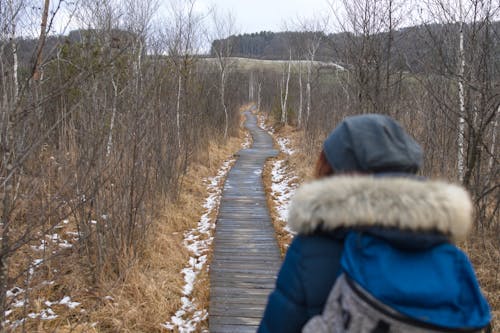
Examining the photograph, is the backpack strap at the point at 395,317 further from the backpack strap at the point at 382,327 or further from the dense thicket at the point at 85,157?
the dense thicket at the point at 85,157

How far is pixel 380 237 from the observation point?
118 cm

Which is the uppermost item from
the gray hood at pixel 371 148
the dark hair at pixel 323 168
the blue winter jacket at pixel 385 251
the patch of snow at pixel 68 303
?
the gray hood at pixel 371 148

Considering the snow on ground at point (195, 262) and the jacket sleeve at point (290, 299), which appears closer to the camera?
the jacket sleeve at point (290, 299)

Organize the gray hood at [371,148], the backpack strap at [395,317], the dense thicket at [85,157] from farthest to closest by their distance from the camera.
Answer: the dense thicket at [85,157]
the gray hood at [371,148]
the backpack strap at [395,317]

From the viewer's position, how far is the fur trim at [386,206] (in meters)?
1.17

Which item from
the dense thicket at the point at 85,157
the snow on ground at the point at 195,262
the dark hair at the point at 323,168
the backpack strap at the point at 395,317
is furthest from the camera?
the snow on ground at the point at 195,262

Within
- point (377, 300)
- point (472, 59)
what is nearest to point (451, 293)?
point (377, 300)

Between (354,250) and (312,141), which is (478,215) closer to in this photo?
(354,250)

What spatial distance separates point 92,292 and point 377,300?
157 inches

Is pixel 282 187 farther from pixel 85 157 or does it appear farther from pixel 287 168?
pixel 85 157

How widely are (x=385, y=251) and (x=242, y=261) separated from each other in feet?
15.1

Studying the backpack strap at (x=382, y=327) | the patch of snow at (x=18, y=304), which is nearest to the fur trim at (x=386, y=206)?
the backpack strap at (x=382, y=327)

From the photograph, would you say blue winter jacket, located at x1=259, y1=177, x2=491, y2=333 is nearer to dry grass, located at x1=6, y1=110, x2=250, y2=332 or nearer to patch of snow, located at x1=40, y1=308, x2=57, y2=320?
dry grass, located at x1=6, y1=110, x2=250, y2=332

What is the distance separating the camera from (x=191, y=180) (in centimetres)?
1027
